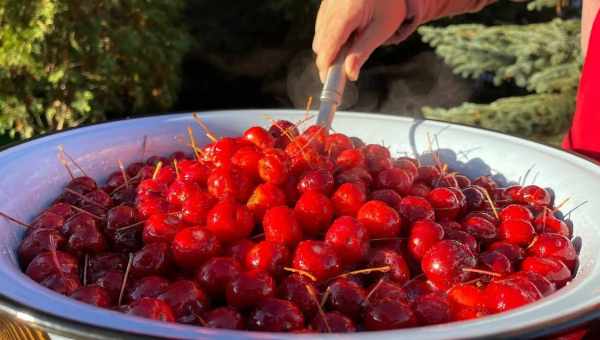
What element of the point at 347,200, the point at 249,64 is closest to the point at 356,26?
the point at 347,200

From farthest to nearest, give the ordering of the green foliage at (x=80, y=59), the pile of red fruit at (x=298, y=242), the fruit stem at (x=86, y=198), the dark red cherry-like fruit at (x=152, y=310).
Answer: the green foliage at (x=80, y=59) → the fruit stem at (x=86, y=198) → the pile of red fruit at (x=298, y=242) → the dark red cherry-like fruit at (x=152, y=310)

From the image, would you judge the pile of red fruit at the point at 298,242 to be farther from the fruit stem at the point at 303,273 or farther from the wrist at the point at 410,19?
the wrist at the point at 410,19

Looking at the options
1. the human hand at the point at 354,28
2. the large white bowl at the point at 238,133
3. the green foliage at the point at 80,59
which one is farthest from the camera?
the green foliage at the point at 80,59

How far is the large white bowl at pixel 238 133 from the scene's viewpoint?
62 cm

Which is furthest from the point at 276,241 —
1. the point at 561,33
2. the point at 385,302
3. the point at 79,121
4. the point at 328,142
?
the point at 79,121

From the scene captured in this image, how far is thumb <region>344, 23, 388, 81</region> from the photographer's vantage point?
4.48 feet

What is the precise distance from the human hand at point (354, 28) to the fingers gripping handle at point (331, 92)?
0.06 ft

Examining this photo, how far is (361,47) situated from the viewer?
1.38m

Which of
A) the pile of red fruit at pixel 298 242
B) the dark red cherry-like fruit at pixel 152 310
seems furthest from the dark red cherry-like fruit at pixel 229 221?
the dark red cherry-like fruit at pixel 152 310

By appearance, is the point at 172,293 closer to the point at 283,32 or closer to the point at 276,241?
the point at 276,241

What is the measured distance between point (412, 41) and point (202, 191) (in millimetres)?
3590

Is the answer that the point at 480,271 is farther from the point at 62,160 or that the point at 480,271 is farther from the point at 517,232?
the point at 62,160

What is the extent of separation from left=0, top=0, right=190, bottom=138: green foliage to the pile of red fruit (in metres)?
2.34

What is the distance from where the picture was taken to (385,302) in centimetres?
81
